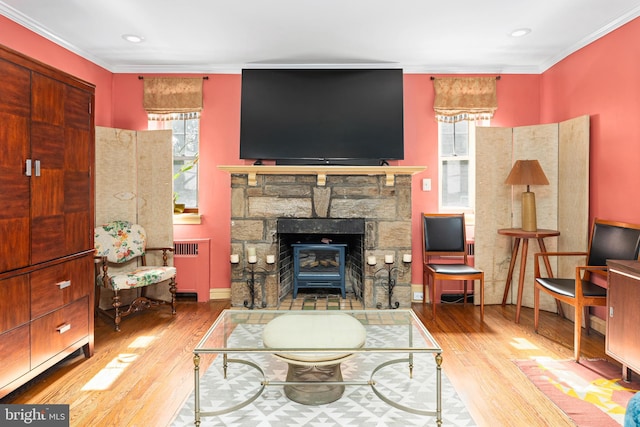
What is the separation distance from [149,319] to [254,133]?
2.05 metres

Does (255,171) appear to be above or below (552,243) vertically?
above

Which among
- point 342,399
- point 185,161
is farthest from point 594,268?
point 185,161

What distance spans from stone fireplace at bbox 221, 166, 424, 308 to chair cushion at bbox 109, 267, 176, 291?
25.7 inches

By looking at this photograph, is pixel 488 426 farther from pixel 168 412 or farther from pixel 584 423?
pixel 168 412

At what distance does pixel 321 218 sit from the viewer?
13.0ft

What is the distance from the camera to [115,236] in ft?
12.1

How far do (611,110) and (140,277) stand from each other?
13.5ft

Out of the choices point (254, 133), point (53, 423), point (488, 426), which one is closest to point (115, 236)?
point (254, 133)

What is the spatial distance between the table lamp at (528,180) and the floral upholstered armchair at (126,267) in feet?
10.9

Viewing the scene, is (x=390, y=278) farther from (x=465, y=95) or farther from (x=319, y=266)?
(x=465, y=95)

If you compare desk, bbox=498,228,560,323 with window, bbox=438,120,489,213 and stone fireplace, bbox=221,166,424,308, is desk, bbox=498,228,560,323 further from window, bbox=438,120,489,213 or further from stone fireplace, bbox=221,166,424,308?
stone fireplace, bbox=221,166,424,308

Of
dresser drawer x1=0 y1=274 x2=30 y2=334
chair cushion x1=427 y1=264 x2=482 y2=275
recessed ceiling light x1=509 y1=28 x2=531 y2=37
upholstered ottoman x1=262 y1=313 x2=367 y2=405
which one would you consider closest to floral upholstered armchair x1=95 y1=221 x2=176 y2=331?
dresser drawer x1=0 y1=274 x2=30 y2=334

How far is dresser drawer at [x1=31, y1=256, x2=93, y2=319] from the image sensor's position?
7.54 feet

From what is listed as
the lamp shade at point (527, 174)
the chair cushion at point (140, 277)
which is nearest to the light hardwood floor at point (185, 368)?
the chair cushion at point (140, 277)
